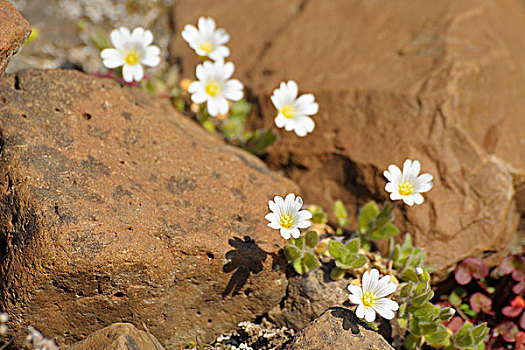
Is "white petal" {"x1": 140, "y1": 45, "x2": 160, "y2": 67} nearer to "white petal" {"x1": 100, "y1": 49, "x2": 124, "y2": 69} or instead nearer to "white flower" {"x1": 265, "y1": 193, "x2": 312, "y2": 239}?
"white petal" {"x1": 100, "y1": 49, "x2": 124, "y2": 69}

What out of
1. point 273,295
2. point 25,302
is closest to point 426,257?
point 273,295

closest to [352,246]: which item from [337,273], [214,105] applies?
[337,273]

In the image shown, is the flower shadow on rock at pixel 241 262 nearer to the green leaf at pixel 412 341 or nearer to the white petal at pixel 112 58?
the green leaf at pixel 412 341

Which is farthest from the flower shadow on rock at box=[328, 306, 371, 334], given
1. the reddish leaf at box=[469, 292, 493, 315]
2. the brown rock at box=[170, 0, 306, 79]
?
the brown rock at box=[170, 0, 306, 79]

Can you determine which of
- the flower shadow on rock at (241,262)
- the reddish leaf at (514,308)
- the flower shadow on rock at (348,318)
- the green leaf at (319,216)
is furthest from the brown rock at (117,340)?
the reddish leaf at (514,308)

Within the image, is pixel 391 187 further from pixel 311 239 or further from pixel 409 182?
pixel 311 239

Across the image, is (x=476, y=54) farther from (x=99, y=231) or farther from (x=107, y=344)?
(x=107, y=344)
